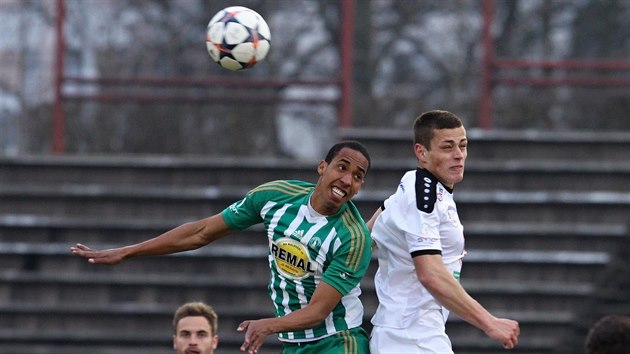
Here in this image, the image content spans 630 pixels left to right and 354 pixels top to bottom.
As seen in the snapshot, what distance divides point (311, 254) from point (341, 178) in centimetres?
41

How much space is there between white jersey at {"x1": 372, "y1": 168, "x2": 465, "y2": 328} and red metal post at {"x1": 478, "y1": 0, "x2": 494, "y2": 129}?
6366 millimetres

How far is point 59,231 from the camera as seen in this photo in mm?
13000

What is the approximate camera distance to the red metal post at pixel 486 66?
1327 centimetres

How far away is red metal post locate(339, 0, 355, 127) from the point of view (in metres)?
13.3

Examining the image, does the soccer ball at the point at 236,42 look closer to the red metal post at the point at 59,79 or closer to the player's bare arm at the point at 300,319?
the player's bare arm at the point at 300,319

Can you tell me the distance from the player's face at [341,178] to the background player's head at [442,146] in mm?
324

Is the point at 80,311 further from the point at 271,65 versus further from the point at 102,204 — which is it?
the point at 271,65

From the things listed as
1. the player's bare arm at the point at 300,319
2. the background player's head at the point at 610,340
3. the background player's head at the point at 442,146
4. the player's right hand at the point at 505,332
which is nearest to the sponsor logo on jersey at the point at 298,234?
the player's bare arm at the point at 300,319

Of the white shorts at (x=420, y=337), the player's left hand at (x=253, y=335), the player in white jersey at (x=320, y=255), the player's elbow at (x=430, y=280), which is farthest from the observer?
the player in white jersey at (x=320, y=255)

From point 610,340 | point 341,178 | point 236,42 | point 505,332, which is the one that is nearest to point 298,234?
point 341,178

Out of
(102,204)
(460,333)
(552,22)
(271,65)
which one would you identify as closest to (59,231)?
(102,204)

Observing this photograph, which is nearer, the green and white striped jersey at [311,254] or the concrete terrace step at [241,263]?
the green and white striped jersey at [311,254]

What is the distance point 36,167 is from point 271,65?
2.47 metres

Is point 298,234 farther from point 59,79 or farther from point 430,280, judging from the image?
point 59,79
